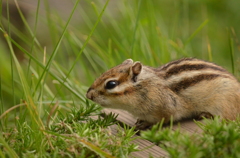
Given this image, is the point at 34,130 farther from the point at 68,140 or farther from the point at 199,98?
the point at 199,98

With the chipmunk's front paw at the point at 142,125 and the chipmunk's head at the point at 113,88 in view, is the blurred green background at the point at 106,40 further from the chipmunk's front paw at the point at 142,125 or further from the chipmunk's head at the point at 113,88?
the chipmunk's front paw at the point at 142,125

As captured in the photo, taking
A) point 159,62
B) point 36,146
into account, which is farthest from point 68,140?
point 159,62

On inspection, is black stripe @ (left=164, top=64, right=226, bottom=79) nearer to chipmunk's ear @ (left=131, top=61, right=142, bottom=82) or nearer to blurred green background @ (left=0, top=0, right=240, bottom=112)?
chipmunk's ear @ (left=131, top=61, right=142, bottom=82)

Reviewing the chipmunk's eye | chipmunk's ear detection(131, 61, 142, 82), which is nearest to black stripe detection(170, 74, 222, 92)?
chipmunk's ear detection(131, 61, 142, 82)

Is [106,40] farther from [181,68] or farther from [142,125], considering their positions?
[142,125]

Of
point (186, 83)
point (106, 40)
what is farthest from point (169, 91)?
point (106, 40)

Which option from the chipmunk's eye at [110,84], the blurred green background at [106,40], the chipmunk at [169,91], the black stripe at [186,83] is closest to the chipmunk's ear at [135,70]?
the chipmunk at [169,91]
